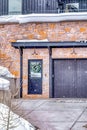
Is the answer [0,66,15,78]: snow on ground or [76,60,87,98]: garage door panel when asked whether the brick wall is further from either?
[76,60,87,98]: garage door panel

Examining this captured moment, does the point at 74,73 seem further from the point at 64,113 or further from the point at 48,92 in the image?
the point at 64,113

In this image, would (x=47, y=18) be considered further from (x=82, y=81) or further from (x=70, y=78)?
(x=82, y=81)

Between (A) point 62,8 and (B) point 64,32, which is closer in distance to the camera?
(B) point 64,32

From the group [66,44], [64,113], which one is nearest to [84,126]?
[64,113]

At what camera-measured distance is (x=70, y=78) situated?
19.4 meters

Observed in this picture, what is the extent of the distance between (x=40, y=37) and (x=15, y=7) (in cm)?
566

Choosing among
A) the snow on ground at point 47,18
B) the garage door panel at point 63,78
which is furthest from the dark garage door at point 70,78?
the snow on ground at point 47,18

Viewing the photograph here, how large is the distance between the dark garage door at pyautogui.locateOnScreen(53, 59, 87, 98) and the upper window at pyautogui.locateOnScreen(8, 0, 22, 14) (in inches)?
249

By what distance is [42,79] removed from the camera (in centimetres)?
1936

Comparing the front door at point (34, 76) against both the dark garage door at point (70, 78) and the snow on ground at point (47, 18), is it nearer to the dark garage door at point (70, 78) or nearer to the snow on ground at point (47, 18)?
the dark garage door at point (70, 78)

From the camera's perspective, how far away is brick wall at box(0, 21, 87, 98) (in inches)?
755

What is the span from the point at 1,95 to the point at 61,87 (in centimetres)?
781

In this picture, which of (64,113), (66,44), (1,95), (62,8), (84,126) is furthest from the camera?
(62,8)

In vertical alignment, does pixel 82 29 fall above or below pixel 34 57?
above
